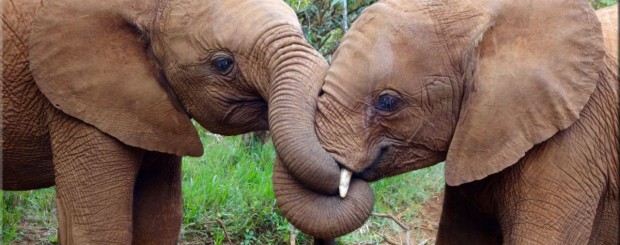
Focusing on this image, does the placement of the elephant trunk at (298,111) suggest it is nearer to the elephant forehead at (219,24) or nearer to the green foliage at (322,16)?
the elephant forehead at (219,24)

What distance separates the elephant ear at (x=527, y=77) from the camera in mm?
5020

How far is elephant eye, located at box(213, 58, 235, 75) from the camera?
5.51m

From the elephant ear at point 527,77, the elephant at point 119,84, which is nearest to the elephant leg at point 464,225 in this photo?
the elephant ear at point 527,77

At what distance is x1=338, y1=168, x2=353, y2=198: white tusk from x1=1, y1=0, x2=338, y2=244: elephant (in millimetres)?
610

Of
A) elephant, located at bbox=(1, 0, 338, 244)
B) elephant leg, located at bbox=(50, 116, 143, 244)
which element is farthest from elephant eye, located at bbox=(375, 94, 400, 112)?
elephant leg, located at bbox=(50, 116, 143, 244)

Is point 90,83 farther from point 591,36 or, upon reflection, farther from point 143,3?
point 591,36

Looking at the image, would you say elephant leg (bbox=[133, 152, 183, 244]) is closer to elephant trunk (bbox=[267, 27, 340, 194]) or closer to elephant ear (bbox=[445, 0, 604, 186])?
elephant trunk (bbox=[267, 27, 340, 194])

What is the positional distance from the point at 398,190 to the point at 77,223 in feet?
10.6

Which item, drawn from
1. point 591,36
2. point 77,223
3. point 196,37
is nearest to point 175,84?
point 196,37

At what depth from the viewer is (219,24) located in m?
5.48

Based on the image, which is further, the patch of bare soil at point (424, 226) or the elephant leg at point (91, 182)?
the patch of bare soil at point (424, 226)

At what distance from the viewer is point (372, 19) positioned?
17.0 ft

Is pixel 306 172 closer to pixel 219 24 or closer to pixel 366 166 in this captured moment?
pixel 366 166

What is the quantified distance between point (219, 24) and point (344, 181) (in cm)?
100
